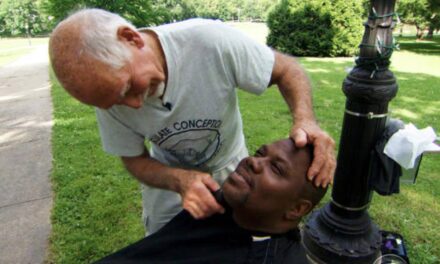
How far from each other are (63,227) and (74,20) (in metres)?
2.55

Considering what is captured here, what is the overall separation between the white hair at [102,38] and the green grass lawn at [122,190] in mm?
2182

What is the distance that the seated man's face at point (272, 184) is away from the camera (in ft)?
5.25

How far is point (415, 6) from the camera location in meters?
19.8

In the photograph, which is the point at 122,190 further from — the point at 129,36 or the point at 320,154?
the point at 320,154

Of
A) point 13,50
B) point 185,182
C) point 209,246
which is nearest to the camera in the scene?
point 185,182

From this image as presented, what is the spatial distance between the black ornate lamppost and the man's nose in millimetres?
906

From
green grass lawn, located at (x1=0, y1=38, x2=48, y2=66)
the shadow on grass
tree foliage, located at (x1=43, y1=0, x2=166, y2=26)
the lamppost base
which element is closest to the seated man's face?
the lamppost base

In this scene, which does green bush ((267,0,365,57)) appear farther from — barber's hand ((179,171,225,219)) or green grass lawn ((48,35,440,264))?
barber's hand ((179,171,225,219))

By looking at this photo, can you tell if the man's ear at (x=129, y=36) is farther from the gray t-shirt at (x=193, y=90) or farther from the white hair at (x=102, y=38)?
the gray t-shirt at (x=193, y=90)

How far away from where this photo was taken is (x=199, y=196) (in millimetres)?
1595

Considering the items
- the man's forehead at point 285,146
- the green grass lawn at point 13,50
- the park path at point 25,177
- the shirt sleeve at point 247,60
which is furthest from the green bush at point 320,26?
the man's forehead at point 285,146

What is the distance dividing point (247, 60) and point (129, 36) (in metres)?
0.59

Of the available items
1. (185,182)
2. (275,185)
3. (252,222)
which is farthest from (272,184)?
(185,182)

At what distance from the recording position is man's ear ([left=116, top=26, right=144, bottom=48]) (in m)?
1.54
